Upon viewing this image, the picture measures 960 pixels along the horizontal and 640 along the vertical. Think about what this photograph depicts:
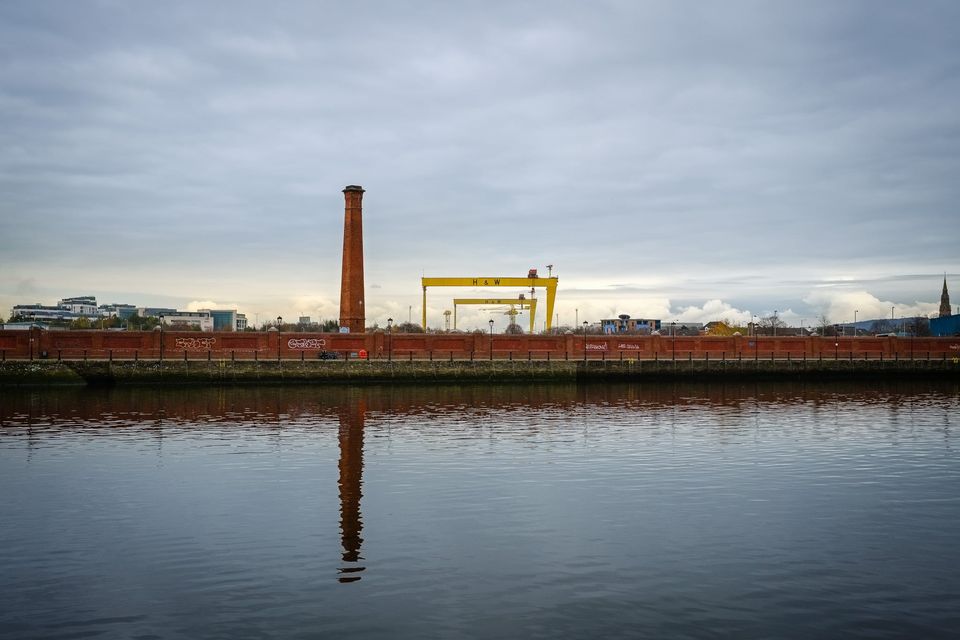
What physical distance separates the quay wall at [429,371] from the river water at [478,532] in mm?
22753

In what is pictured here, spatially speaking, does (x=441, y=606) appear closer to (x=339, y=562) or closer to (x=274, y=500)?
(x=339, y=562)

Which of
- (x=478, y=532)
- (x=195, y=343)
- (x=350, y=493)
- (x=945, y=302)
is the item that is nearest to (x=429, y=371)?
(x=195, y=343)

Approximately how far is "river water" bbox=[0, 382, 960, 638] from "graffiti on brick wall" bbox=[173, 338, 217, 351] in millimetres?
28208

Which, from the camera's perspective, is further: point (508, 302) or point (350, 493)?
point (508, 302)

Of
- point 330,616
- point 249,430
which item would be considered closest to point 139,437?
point 249,430

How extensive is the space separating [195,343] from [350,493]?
135 feet

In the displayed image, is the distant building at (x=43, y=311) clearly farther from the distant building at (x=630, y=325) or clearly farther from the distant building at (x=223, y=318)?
the distant building at (x=630, y=325)

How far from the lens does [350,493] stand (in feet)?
50.0

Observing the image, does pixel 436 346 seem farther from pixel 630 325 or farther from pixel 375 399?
pixel 630 325

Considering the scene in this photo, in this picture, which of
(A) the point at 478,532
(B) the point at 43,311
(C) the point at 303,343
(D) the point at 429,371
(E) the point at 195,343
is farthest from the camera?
(B) the point at 43,311

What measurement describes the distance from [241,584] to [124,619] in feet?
4.84

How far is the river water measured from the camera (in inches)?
352

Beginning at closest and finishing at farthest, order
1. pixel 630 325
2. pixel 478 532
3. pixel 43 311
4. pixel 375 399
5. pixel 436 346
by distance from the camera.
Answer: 1. pixel 478 532
2. pixel 375 399
3. pixel 436 346
4. pixel 630 325
5. pixel 43 311

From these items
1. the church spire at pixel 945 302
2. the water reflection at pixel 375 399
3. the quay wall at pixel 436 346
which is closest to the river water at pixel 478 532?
the water reflection at pixel 375 399
